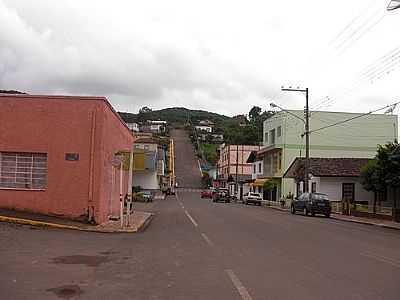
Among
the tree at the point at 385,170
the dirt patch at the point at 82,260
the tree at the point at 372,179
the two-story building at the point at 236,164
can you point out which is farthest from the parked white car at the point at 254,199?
the dirt patch at the point at 82,260

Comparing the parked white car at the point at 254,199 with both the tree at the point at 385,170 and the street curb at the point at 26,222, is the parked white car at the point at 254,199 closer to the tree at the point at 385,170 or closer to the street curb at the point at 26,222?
the tree at the point at 385,170

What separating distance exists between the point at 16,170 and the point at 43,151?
1.29m

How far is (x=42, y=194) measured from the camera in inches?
846

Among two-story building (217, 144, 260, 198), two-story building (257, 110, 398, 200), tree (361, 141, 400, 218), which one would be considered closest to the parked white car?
two-story building (257, 110, 398, 200)

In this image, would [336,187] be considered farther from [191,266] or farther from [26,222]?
[191,266]

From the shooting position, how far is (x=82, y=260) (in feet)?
41.4

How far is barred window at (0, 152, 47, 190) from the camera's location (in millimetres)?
21688

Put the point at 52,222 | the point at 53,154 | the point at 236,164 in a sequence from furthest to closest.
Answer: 1. the point at 236,164
2. the point at 53,154
3. the point at 52,222

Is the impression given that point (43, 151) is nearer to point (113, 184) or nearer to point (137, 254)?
point (113, 184)

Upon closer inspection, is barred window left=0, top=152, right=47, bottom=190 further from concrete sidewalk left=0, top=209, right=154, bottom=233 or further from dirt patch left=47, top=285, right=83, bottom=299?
dirt patch left=47, top=285, right=83, bottom=299

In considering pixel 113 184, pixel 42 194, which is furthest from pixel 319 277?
pixel 113 184

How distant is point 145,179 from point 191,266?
63912 mm

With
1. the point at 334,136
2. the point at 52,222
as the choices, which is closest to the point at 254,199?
the point at 334,136

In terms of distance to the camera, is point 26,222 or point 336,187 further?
point 336,187
